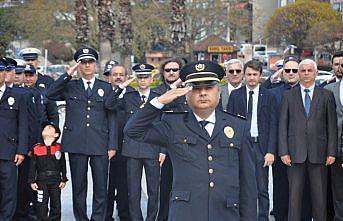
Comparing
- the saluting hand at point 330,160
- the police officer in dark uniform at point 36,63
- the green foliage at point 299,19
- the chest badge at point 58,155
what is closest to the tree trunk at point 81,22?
the police officer in dark uniform at point 36,63

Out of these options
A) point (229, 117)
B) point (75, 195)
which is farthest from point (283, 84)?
point (229, 117)

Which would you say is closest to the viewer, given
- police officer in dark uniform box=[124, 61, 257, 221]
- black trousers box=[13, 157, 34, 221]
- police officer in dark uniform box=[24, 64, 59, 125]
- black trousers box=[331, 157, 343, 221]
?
police officer in dark uniform box=[124, 61, 257, 221]

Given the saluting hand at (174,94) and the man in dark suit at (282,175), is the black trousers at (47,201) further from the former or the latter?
the saluting hand at (174,94)

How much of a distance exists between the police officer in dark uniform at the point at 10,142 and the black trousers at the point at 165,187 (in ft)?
5.63

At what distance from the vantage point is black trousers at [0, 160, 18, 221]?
8.30m

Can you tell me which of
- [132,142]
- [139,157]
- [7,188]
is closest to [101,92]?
[132,142]

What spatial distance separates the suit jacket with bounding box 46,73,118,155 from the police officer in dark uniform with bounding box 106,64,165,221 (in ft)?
0.68

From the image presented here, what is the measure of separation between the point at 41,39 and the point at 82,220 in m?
43.6

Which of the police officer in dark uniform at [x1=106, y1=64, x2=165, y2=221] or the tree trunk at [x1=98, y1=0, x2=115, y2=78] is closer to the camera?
the police officer in dark uniform at [x1=106, y1=64, x2=165, y2=221]

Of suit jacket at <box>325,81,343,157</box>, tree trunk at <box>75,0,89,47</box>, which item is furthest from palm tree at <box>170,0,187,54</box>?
suit jacket at <box>325,81,343,157</box>

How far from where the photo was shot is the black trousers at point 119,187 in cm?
908

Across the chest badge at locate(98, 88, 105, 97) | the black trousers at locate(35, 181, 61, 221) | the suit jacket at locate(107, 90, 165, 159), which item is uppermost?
the chest badge at locate(98, 88, 105, 97)

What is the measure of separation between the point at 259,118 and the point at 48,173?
2.60m

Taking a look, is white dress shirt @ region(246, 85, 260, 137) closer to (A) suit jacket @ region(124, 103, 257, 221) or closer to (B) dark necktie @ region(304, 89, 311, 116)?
(B) dark necktie @ region(304, 89, 311, 116)
